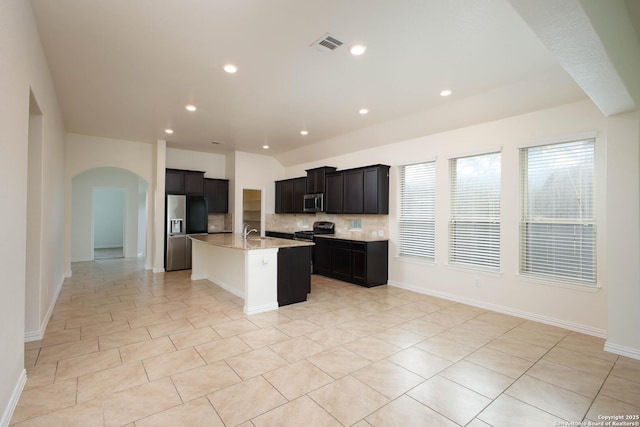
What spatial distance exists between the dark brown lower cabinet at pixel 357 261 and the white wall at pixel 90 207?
21.2 ft

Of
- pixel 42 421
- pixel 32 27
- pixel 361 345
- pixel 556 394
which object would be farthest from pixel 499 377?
pixel 32 27

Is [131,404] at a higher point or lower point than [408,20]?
lower

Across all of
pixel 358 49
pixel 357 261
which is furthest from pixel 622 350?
pixel 358 49

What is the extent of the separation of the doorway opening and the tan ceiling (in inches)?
265

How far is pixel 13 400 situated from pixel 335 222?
5.66m

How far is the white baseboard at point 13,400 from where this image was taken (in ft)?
6.07

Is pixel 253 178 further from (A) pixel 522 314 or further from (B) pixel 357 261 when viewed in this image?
(A) pixel 522 314

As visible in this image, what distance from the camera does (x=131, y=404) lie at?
6.93ft

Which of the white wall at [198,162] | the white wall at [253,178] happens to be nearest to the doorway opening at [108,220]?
the white wall at [198,162]

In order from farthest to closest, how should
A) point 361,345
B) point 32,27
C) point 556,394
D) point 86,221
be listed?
point 86,221 → point 361,345 → point 32,27 → point 556,394

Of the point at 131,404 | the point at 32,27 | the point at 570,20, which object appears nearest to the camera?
the point at 570,20

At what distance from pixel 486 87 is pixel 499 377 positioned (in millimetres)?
3134

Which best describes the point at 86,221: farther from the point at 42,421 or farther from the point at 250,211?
the point at 42,421

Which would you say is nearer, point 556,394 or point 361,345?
point 556,394
